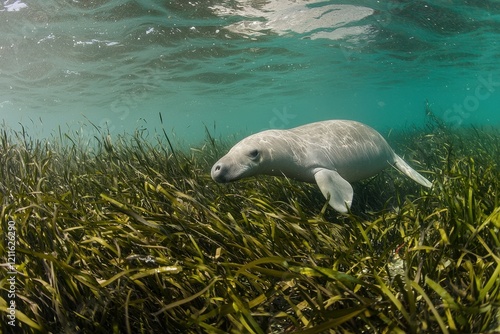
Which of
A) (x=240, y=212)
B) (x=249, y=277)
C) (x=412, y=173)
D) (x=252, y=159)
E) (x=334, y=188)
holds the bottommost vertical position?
(x=412, y=173)

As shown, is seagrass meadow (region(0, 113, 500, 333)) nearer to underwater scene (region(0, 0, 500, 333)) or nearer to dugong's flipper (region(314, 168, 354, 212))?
underwater scene (region(0, 0, 500, 333))

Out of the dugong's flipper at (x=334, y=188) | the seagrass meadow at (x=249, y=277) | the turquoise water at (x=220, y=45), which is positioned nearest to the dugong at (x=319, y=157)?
the dugong's flipper at (x=334, y=188)

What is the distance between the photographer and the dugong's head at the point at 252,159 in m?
4.02

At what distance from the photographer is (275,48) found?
21750 mm

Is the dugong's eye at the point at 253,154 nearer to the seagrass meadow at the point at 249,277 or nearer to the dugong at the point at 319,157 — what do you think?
the dugong at the point at 319,157

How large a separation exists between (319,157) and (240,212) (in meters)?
2.24

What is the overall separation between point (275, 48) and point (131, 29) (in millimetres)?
9271

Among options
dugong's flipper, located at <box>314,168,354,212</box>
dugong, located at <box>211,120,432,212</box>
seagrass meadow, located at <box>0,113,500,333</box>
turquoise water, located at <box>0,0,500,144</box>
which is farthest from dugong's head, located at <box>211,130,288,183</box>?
turquoise water, located at <box>0,0,500,144</box>

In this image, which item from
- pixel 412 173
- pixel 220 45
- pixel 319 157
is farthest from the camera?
pixel 220 45

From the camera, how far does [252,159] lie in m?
4.47

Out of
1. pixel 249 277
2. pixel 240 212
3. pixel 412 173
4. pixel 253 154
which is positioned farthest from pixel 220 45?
pixel 249 277

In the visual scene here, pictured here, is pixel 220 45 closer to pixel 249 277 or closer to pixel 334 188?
pixel 334 188

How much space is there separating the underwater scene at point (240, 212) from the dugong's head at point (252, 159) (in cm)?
2

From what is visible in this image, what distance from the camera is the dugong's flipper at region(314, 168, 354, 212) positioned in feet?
12.8
